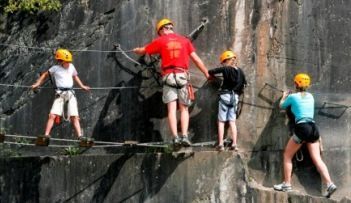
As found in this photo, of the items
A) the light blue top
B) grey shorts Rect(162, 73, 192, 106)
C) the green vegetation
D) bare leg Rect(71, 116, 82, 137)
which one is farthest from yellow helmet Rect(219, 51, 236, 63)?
the green vegetation

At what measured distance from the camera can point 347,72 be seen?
9.82 meters

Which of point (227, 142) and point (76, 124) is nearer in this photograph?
point (227, 142)

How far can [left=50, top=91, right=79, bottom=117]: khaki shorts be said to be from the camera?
9703 mm

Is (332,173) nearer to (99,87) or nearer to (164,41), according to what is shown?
(164,41)

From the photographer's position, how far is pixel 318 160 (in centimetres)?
916

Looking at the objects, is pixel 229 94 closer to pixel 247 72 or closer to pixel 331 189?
pixel 247 72

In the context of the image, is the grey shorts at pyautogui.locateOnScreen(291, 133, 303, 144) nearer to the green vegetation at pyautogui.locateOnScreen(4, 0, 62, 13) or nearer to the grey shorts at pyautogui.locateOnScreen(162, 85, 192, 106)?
the grey shorts at pyautogui.locateOnScreen(162, 85, 192, 106)

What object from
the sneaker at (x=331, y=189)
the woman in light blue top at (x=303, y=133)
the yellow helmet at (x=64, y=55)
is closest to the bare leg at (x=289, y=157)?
the woman in light blue top at (x=303, y=133)

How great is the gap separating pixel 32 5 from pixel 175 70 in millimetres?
3040

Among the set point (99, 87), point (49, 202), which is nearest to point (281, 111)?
point (99, 87)

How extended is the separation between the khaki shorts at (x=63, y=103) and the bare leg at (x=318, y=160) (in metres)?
3.27

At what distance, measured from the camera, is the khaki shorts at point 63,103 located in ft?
31.8

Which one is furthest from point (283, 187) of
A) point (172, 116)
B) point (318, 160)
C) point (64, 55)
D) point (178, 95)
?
point (64, 55)

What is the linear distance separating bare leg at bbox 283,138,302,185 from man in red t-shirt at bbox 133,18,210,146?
138cm
